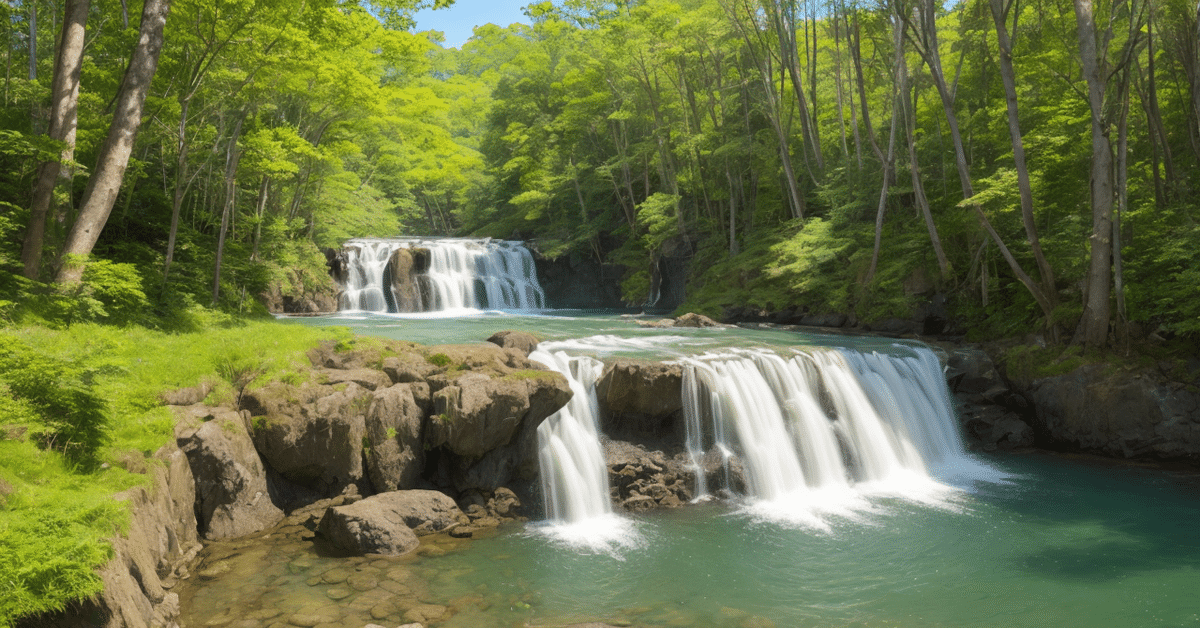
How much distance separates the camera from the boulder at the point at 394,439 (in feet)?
29.0

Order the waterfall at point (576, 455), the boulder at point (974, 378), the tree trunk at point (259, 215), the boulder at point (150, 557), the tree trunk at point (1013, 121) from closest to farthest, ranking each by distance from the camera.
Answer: the boulder at point (150, 557), the waterfall at point (576, 455), the tree trunk at point (1013, 121), the boulder at point (974, 378), the tree trunk at point (259, 215)

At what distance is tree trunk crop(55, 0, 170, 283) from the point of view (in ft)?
28.9

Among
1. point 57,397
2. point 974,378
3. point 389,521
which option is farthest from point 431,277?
point 57,397

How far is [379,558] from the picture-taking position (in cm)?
726

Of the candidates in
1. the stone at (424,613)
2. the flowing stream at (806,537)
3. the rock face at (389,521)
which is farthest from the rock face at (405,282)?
the stone at (424,613)

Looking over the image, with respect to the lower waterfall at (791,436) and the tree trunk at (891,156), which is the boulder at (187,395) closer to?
the lower waterfall at (791,436)

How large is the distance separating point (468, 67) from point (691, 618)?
2460 inches

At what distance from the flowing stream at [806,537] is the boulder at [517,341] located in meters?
0.46

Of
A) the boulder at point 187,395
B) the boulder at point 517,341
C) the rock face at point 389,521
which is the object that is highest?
the boulder at point 517,341

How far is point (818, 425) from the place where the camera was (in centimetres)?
1160

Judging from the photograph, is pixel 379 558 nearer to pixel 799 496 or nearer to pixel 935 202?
pixel 799 496

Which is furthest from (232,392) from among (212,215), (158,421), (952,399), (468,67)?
(468,67)

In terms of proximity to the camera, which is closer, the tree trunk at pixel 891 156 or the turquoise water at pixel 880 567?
the turquoise water at pixel 880 567

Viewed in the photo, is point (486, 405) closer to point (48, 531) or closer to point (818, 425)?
point (48, 531)
